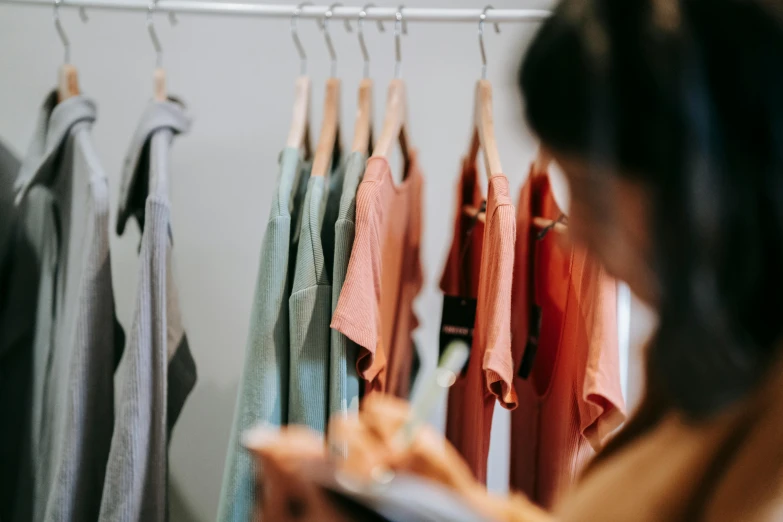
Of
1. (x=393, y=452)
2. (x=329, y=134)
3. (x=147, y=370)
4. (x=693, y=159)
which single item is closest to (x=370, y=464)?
(x=393, y=452)

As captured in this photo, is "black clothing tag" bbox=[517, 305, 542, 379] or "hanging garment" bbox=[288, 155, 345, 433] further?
"black clothing tag" bbox=[517, 305, 542, 379]

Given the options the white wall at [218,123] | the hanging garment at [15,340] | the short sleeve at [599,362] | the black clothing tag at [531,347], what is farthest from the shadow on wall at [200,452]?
the short sleeve at [599,362]

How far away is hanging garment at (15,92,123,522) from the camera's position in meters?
0.68

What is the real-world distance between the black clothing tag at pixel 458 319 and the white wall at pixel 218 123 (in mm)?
277

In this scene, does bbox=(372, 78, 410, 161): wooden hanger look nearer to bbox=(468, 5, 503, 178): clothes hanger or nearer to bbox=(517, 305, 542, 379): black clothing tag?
bbox=(468, 5, 503, 178): clothes hanger

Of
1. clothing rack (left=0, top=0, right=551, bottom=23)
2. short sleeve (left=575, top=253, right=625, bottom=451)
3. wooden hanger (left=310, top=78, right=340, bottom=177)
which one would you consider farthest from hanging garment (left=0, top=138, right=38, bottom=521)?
short sleeve (left=575, top=253, right=625, bottom=451)

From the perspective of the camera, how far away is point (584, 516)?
0.33 m

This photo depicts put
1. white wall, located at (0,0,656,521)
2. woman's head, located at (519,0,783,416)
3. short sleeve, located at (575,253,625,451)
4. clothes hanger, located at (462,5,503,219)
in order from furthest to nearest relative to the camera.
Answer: white wall, located at (0,0,656,521)
clothes hanger, located at (462,5,503,219)
short sleeve, located at (575,253,625,451)
woman's head, located at (519,0,783,416)

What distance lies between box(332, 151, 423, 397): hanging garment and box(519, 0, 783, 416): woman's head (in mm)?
350

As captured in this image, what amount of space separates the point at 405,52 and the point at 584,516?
90 cm

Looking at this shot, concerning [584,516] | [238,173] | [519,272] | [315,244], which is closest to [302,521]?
[584,516]

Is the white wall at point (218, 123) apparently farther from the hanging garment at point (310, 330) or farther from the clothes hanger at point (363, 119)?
the hanging garment at point (310, 330)

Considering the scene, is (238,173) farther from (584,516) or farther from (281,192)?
(584,516)

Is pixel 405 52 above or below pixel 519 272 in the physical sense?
above
